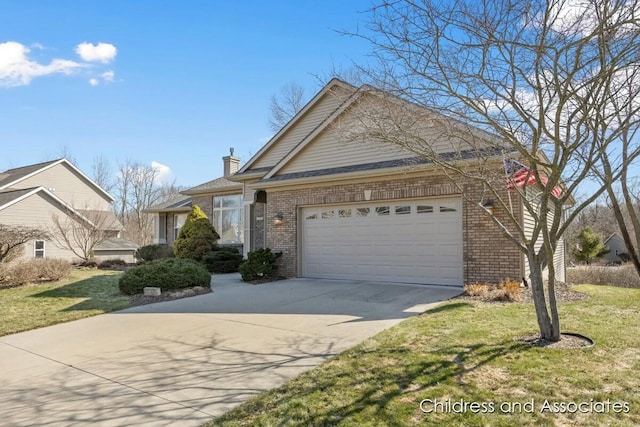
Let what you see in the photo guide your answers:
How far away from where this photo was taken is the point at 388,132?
6.31 metres

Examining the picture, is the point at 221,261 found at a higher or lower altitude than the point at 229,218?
lower

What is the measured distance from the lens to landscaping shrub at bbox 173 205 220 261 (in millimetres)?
17109

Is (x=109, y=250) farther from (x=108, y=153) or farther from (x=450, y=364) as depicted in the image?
(x=450, y=364)

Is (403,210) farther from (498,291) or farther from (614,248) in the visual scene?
(614,248)

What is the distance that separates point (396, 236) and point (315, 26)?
236 inches

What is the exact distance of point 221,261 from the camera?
16.4 meters

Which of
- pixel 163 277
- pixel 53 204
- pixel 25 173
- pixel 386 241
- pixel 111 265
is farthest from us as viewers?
pixel 25 173

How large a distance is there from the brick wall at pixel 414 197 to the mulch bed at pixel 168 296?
331 cm

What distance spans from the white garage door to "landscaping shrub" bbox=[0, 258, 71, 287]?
7771mm

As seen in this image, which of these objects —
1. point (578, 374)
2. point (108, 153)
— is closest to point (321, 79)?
point (578, 374)

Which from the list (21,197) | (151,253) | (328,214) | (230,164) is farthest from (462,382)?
(21,197)

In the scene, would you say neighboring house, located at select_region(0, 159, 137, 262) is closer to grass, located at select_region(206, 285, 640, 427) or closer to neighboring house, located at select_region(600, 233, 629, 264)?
grass, located at select_region(206, 285, 640, 427)

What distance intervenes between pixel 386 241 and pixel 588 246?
25094 mm

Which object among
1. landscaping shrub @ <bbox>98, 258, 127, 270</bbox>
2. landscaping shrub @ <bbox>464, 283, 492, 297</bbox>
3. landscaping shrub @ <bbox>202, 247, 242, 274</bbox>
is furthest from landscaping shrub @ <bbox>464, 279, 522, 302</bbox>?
landscaping shrub @ <bbox>98, 258, 127, 270</bbox>
